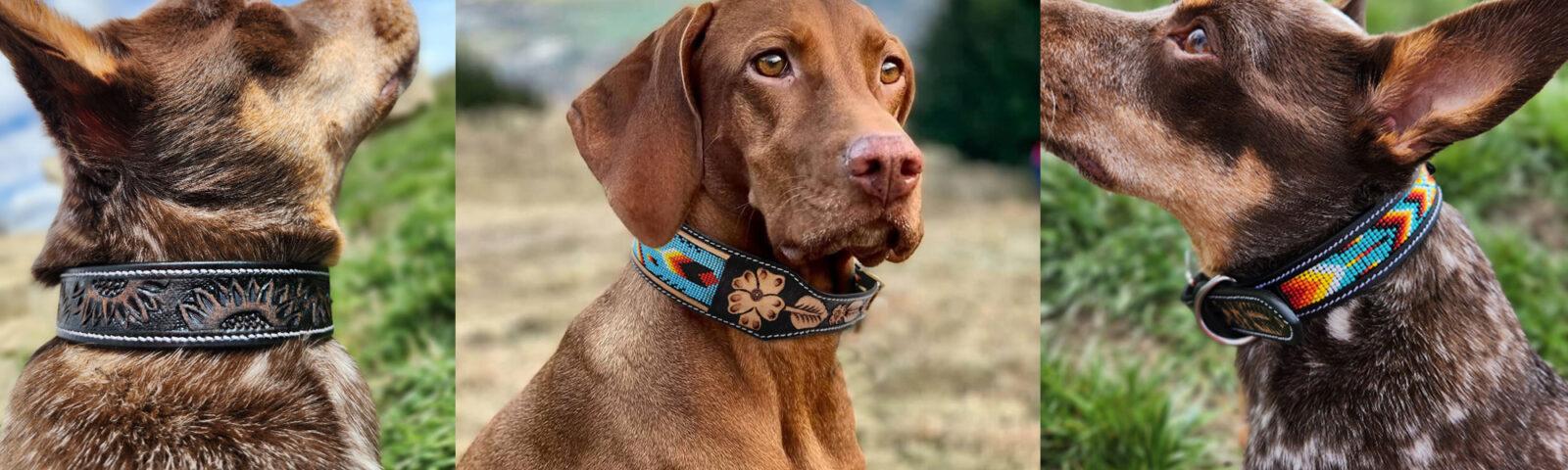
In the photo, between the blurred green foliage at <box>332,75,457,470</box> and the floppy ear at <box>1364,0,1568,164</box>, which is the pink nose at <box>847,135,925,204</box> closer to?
the floppy ear at <box>1364,0,1568,164</box>

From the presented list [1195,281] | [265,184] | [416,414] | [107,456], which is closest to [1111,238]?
[1195,281]

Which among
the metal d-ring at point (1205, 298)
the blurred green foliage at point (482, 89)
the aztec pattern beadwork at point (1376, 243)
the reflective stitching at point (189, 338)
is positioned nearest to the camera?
the reflective stitching at point (189, 338)

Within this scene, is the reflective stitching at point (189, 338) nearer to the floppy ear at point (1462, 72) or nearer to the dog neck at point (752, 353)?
the dog neck at point (752, 353)

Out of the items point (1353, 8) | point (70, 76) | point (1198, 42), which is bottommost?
point (1353, 8)

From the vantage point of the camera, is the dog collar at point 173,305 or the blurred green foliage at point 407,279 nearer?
the dog collar at point 173,305

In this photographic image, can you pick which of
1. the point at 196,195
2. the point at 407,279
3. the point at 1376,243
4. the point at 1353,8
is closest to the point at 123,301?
the point at 196,195

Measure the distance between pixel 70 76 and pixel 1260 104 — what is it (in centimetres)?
280

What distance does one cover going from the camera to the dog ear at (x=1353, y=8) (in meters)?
3.30

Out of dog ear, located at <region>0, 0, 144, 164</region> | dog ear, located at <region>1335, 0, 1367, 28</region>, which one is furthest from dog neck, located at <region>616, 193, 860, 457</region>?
dog ear, located at <region>1335, 0, 1367, 28</region>

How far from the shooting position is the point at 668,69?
2.59m

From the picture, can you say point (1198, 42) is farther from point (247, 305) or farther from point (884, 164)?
point (247, 305)

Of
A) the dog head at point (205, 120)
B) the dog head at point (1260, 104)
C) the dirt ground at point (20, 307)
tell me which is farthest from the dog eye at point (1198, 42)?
the dirt ground at point (20, 307)

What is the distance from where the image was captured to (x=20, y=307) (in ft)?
15.1

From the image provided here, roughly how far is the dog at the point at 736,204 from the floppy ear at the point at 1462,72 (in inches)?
44.4
